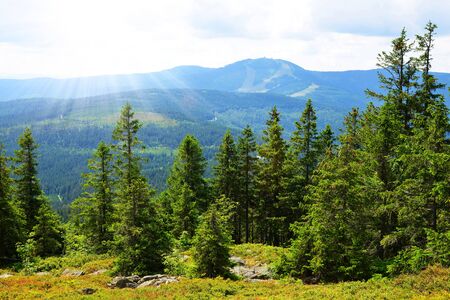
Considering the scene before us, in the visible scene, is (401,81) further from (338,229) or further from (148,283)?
(148,283)

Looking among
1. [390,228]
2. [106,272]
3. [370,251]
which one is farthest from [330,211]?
[106,272]

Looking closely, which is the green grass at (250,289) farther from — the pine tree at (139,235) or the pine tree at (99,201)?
the pine tree at (99,201)

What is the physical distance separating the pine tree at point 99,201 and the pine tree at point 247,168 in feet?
43.3

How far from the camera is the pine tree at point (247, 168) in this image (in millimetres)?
40156

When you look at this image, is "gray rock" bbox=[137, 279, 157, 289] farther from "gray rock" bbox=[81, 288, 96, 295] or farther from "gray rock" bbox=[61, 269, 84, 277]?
"gray rock" bbox=[61, 269, 84, 277]

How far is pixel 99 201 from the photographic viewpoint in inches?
1395

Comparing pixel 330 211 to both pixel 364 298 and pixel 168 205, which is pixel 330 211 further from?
pixel 168 205

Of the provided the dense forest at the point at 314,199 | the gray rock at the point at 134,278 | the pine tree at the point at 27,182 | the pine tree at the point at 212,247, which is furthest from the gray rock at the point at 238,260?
the pine tree at the point at 27,182

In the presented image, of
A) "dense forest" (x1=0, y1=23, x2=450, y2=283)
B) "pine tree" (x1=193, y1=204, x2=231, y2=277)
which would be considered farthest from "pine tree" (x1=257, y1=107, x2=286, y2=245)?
"pine tree" (x1=193, y1=204, x2=231, y2=277)

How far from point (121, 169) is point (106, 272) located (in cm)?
1166

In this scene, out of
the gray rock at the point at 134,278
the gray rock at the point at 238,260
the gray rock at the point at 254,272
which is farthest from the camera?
the gray rock at the point at 238,260

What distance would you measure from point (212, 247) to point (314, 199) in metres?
6.52

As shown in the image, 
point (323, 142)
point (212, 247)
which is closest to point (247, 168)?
point (323, 142)

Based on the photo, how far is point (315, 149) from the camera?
36.4 meters
